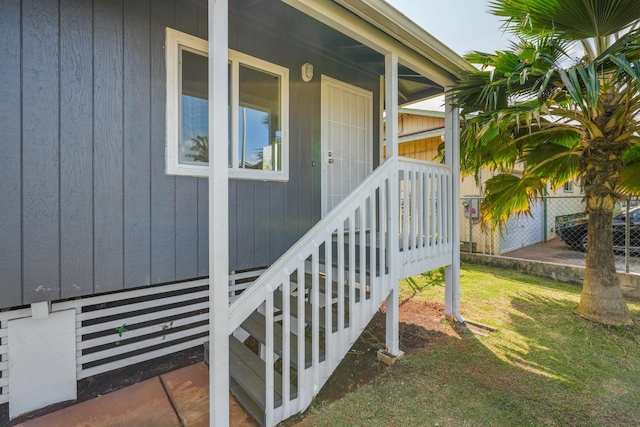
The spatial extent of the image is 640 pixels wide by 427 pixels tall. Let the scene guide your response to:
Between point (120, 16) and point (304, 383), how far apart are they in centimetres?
339

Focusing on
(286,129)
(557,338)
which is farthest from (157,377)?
(557,338)

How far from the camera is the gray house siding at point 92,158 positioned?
2219mm

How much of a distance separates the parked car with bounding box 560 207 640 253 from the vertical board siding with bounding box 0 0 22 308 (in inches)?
338

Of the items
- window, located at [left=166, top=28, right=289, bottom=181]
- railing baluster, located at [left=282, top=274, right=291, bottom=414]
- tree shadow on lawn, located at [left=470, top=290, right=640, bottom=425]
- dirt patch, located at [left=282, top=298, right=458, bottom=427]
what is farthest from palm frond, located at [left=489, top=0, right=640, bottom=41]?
railing baluster, located at [left=282, top=274, right=291, bottom=414]

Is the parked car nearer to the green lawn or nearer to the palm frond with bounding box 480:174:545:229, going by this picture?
the green lawn

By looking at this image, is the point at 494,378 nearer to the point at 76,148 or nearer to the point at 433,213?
the point at 433,213

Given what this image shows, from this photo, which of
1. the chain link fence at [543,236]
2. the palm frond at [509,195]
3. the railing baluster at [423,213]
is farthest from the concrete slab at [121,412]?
the chain link fence at [543,236]

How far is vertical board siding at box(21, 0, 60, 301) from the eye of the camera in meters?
2.25

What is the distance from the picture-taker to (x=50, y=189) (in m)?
2.33

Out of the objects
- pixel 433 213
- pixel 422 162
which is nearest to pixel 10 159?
pixel 422 162

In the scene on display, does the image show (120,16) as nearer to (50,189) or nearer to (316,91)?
(50,189)

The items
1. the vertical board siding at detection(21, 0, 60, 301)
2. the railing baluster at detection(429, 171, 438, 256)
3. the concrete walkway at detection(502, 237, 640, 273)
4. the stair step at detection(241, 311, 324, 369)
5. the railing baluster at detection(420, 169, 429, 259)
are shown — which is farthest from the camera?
the concrete walkway at detection(502, 237, 640, 273)

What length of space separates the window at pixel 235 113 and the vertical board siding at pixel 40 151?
814mm

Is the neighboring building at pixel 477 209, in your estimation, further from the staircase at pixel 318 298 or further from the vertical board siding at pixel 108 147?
the vertical board siding at pixel 108 147
